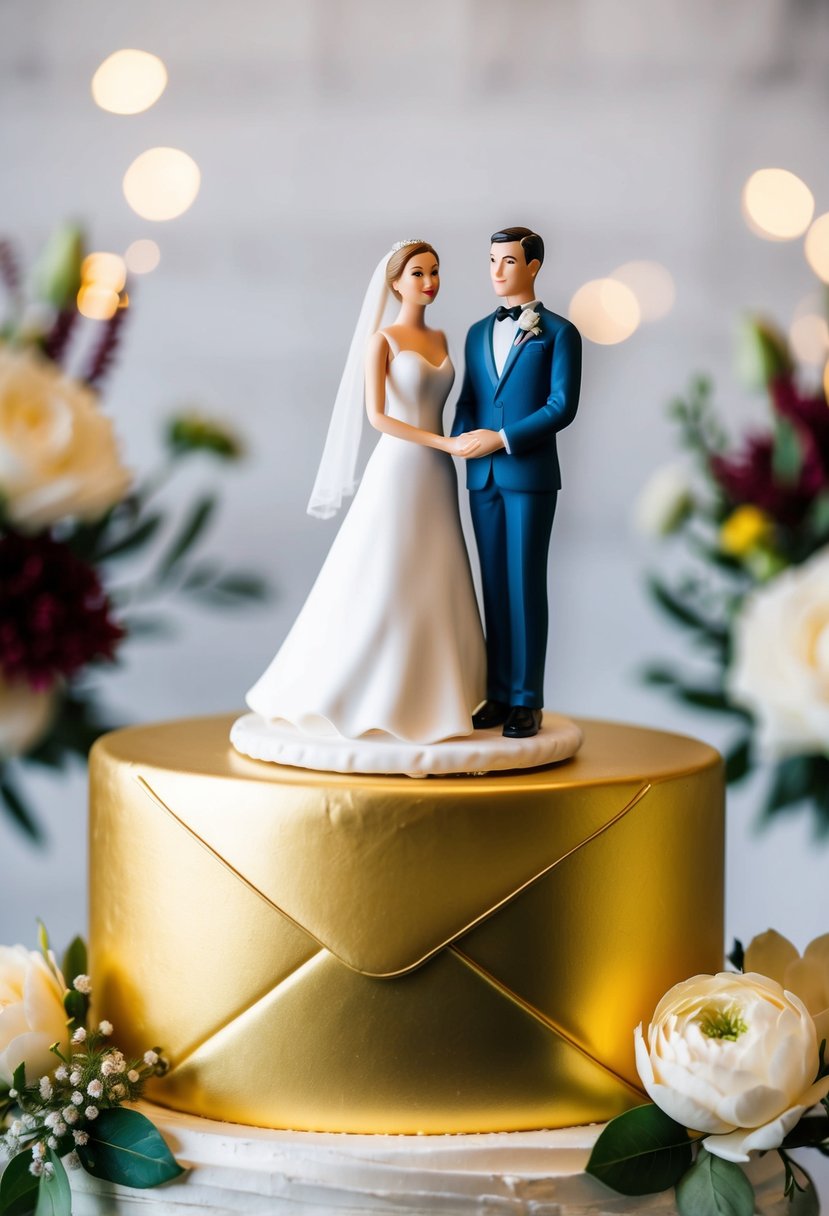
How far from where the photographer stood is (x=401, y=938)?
1.41 m

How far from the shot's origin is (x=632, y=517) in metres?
2.75

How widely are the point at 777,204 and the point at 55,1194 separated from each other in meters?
2.08

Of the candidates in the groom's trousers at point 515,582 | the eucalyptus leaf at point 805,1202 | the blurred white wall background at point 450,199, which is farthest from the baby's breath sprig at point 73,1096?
the blurred white wall background at point 450,199

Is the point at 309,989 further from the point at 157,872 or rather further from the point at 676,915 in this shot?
the point at 676,915

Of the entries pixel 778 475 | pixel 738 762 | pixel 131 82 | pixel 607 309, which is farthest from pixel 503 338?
pixel 131 82

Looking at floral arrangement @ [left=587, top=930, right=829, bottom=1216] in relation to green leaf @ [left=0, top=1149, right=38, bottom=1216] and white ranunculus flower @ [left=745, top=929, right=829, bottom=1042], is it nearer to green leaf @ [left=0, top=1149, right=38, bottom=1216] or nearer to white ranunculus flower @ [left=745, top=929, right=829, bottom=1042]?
white ranunculus flower @ [left=745, top=929, right=829, bottom=1042]

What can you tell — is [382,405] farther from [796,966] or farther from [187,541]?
[796,966]

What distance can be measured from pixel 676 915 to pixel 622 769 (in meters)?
0.17

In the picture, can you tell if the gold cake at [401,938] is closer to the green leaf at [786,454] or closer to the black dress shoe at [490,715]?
the black dress shoe at [490,715]

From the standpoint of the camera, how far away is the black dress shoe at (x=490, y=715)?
1.63 metres

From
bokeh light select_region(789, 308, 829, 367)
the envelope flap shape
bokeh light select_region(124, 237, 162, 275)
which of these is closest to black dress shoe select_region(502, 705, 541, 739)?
the envelope flap shape

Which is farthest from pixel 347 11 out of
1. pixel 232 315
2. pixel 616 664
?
pixel 616 664

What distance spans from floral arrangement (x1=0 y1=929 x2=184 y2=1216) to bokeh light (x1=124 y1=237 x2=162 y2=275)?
1.57 meters

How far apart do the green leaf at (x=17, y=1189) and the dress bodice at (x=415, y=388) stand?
92 cm
